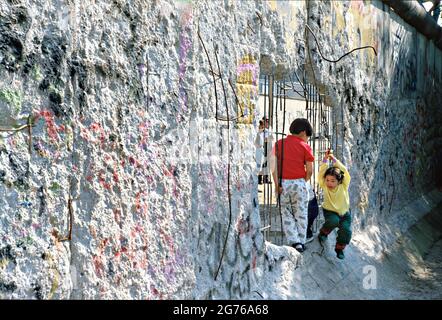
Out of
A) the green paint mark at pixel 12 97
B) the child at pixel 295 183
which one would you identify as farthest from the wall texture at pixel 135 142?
the child at pixel 295 183

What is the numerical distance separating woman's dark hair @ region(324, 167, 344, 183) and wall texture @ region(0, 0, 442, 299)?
38.4 inches

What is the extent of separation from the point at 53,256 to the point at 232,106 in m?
1.90

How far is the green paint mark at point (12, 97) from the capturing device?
101 inches

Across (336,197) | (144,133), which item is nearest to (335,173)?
(336,197)

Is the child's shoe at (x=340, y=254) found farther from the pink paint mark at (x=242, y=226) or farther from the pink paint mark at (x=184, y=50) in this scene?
the pink paint mark at (x=184, y=50)

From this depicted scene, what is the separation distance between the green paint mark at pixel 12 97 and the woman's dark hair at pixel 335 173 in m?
3.41

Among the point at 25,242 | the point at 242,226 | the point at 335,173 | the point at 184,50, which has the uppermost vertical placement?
the point at 184,50

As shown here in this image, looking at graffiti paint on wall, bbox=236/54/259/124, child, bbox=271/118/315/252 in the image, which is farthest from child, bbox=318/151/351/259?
graffiti paint on wall, bbox=236/54/259/124

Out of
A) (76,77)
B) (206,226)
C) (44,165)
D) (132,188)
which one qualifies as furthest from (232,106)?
(44,165)

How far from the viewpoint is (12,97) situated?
260 cm

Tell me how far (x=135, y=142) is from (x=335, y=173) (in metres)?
2.65

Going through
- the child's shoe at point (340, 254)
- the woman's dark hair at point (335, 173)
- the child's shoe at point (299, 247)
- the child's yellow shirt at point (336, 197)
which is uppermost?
the woman's dark hair at point (335, 173)

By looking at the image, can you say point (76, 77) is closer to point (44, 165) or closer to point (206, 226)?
point (44, 165)

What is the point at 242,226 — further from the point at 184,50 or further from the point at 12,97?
the point at 12,97
